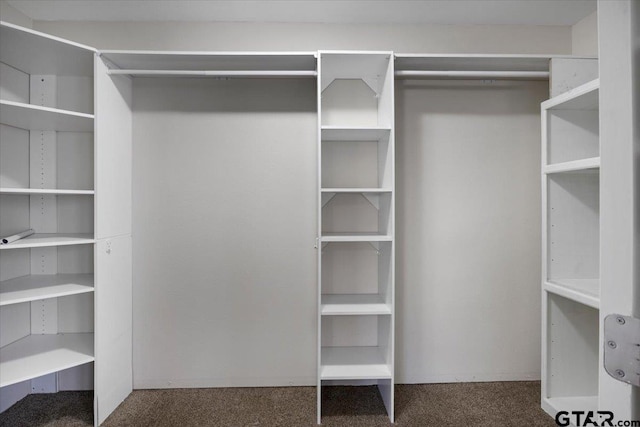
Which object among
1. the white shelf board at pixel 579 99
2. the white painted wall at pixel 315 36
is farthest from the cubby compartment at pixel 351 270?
the white painted wall at pixel 315 36

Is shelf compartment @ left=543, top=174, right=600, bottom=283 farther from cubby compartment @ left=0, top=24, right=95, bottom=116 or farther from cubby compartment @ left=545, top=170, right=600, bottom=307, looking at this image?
cubby compartment @ left=0, top=24, right=95, bottom=116

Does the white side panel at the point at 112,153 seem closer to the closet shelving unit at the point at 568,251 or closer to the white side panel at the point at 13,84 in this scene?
the white side panel at the point at 13,84

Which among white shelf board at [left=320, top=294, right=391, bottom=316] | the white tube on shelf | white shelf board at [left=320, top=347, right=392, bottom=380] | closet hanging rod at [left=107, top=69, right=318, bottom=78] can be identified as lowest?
white shelf board at [left=320, top=347, right=392, bottom=380]

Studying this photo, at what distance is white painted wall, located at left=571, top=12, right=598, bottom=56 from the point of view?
2264 millimetres

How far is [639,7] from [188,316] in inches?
99.7

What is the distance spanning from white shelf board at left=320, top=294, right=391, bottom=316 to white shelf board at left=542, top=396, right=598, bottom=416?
0.90m

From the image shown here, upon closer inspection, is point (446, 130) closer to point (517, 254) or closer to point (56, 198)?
point (517, 254)

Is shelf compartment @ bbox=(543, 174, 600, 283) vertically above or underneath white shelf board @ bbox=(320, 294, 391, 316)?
above

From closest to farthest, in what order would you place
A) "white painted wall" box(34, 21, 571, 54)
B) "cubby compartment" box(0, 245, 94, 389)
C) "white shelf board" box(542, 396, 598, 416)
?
"white shelf board" box(542, 396, 598, 416)
"cubby compartment" box(0, 245, 94, 389)
"white painted wall" box(34, 21, 571, 54)

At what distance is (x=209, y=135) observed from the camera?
2402mm

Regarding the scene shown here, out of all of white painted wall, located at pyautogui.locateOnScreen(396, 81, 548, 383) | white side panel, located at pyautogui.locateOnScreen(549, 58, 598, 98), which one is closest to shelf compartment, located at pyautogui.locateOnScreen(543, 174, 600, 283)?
white side panel, located at pyautogui.locateOnScreen(549, 58, 598, 98)

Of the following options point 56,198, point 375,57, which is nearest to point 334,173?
point 375,57

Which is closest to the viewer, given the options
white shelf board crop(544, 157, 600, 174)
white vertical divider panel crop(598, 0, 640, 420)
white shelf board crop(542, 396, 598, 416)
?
white vertical divider panel crop(598, 0, 640, 420)

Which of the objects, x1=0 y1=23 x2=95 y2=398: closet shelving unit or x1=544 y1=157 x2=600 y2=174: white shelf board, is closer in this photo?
x1=544 y1=157 x2=600 y2=174: white shelf board
